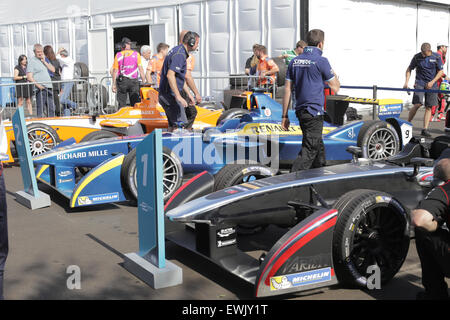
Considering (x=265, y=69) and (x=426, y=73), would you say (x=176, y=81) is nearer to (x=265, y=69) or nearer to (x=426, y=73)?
(x=265, y=69)

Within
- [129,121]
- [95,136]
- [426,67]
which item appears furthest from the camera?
[426,67]

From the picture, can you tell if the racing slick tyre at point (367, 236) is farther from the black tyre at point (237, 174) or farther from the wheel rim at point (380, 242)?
the black tyre at point (237, 174)

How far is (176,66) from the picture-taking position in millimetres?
7645

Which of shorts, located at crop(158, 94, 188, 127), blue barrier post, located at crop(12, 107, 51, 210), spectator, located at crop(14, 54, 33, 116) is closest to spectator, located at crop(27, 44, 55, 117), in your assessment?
spectator, located at crop(14, 54, 33, 116)

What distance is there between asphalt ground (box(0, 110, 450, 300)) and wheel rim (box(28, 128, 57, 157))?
2.74m

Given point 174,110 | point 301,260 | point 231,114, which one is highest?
point 174,110

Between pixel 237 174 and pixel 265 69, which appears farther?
pixel 265 69

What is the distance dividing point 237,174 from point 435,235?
210 centimetres

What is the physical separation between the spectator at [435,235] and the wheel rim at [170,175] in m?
3.46

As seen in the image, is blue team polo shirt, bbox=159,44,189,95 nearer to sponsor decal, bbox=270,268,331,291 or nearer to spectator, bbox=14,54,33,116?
sponsor decal, bbox=270,268,331,291

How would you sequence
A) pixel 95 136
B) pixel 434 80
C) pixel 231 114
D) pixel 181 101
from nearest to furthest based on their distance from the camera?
pixel 181 101 < pixel 95 136 < pixel 231 114 < pixel 434 80

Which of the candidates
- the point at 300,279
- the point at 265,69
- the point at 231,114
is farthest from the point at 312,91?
the point at 265,69

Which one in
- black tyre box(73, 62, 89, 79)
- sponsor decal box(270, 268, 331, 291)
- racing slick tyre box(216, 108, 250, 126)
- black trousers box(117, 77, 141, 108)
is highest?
black tyre box(73, 62, 89, 79)

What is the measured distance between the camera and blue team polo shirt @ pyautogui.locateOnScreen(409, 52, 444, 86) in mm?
11672
